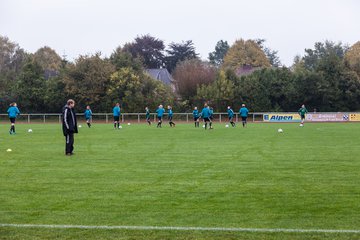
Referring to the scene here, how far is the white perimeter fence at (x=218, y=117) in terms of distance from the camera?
52406mm

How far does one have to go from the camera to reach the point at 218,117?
55.4 meters

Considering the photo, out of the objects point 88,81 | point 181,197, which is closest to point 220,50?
point 88,81

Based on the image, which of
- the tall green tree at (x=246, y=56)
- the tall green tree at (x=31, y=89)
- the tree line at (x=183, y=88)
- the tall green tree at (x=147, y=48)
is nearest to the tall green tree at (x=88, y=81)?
the tree line at (x=183, y=88)

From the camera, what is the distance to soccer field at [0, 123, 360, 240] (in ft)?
22.6

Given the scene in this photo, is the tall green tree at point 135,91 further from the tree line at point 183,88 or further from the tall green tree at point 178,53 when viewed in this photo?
the tall green tree at point 178,53

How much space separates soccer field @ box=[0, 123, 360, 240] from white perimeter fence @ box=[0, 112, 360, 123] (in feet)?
123

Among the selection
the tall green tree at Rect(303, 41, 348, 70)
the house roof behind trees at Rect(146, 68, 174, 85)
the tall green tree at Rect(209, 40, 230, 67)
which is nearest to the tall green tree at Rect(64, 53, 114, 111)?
the house roof behind trees at Rect(146, 68, 174, 85)

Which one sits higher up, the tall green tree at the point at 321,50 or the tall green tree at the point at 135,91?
the tall green tree at the point at 321,50

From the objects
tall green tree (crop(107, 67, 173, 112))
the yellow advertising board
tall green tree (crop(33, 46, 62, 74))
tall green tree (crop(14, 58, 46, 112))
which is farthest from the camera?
tall green tree (crop(33, 46, 62, 74))

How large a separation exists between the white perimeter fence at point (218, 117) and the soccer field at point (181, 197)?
37354 millimetres

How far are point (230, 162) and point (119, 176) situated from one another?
383cm

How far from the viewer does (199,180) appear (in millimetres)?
11086

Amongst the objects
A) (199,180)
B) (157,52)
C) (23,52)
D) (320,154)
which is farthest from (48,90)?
(199,180)

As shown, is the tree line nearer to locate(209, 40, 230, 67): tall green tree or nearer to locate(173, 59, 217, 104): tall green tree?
locate(173, 59, 217, 104): tall green tree
